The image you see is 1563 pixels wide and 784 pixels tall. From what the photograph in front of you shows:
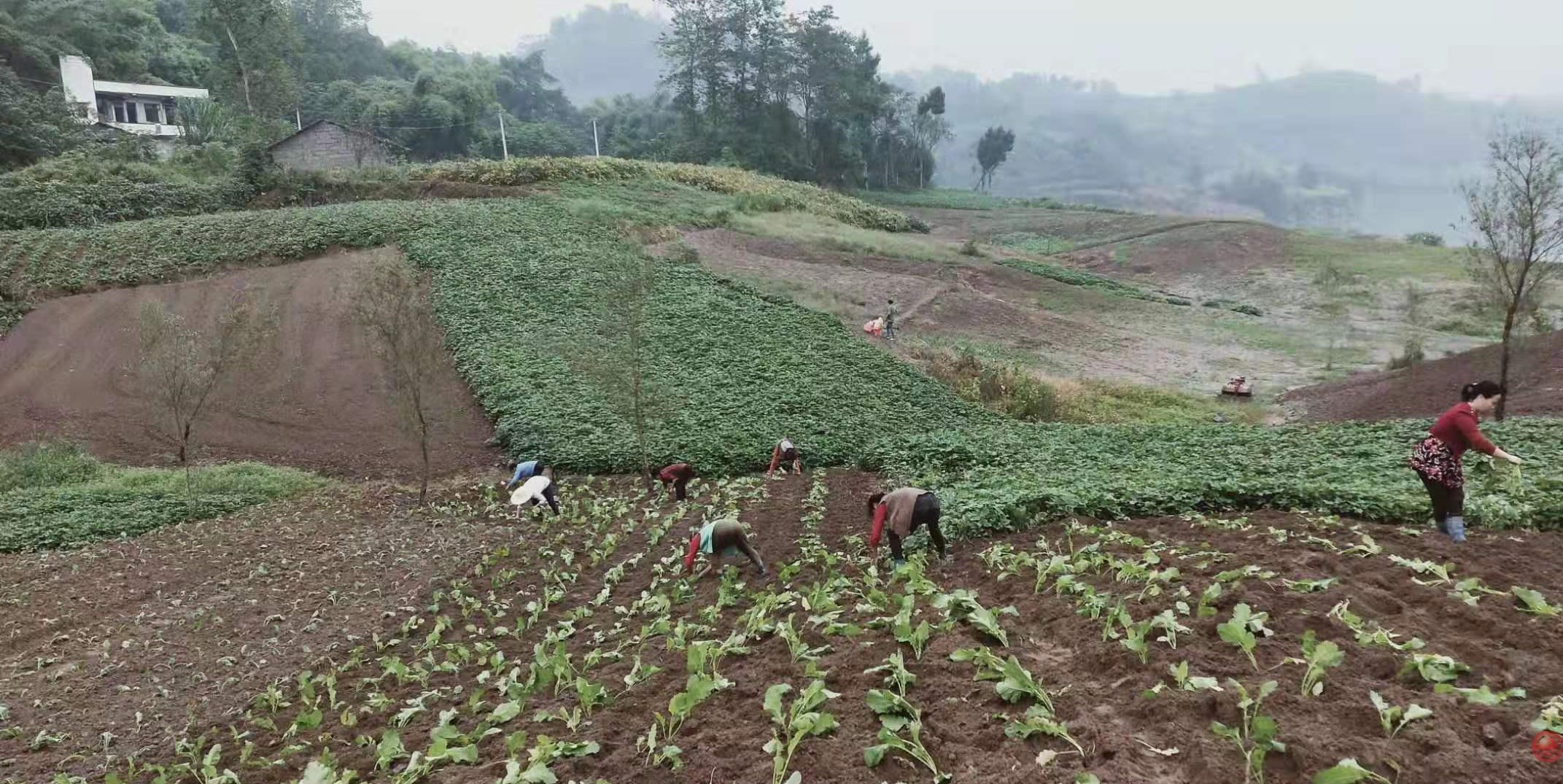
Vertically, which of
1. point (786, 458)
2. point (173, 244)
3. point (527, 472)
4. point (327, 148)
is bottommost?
point (786, 458)

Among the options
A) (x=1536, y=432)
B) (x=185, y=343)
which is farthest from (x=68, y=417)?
(x=1536, y=432)

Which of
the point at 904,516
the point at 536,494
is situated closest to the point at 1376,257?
the point at 536,494

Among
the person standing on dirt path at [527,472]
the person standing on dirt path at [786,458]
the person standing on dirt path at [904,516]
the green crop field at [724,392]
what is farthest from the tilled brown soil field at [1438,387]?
the person standing on dirt path at [527,472]

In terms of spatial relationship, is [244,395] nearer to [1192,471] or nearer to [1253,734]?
[1192,471]

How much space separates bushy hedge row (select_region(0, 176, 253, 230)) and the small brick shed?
7.61 m

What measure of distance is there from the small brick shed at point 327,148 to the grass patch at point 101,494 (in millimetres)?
32419

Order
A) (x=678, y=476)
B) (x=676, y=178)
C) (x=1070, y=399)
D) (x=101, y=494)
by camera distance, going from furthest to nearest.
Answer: (x=676, y=178), (x=1070, y=399), (x=101, y=494), (x=678, y=476)

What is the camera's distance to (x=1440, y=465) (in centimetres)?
809

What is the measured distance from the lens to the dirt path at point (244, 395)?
72.5ft

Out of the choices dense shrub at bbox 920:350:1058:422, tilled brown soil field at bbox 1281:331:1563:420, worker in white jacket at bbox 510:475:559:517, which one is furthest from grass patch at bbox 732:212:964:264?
worker in white jacket at bbox 510:475:559:517

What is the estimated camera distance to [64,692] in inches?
354

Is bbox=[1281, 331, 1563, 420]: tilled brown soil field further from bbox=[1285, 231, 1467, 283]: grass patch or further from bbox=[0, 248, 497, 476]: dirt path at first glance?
bbox=[0, 248, 497, 476]: dirt path

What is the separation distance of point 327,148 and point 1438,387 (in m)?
53.3

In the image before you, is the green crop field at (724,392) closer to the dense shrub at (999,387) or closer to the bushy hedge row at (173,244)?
the bushy hedge row at (173,244)
